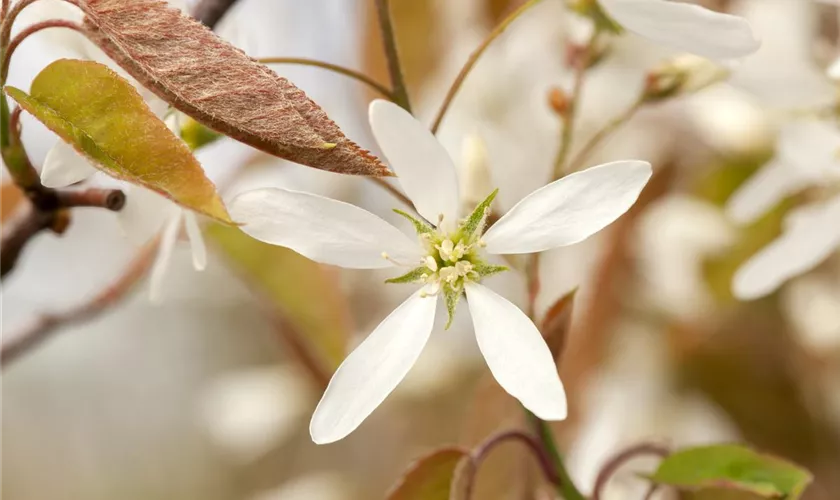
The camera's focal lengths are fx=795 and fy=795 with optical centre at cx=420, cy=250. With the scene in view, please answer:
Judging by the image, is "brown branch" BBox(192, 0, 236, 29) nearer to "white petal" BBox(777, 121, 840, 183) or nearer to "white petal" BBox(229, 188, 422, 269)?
"white petal" BBox(229, 188, 422, 269)

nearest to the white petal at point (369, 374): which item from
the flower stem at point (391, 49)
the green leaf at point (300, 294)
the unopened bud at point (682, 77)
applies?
the flower stem at point (391, 49)

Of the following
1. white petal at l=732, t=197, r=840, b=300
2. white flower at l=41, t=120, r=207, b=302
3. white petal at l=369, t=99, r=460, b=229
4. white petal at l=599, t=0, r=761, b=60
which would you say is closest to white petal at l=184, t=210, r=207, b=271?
white flower at l=41, t=120, r=207, b=302

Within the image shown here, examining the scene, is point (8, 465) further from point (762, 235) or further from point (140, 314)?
point (762, 235)

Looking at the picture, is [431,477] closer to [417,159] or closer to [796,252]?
[417,159]

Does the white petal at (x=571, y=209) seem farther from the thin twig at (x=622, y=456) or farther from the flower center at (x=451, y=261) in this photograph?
the thin twig at (x=622, y=456)

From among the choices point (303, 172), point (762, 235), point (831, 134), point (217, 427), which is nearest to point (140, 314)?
point (217, 427)

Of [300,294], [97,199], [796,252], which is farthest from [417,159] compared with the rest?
[300,294]
